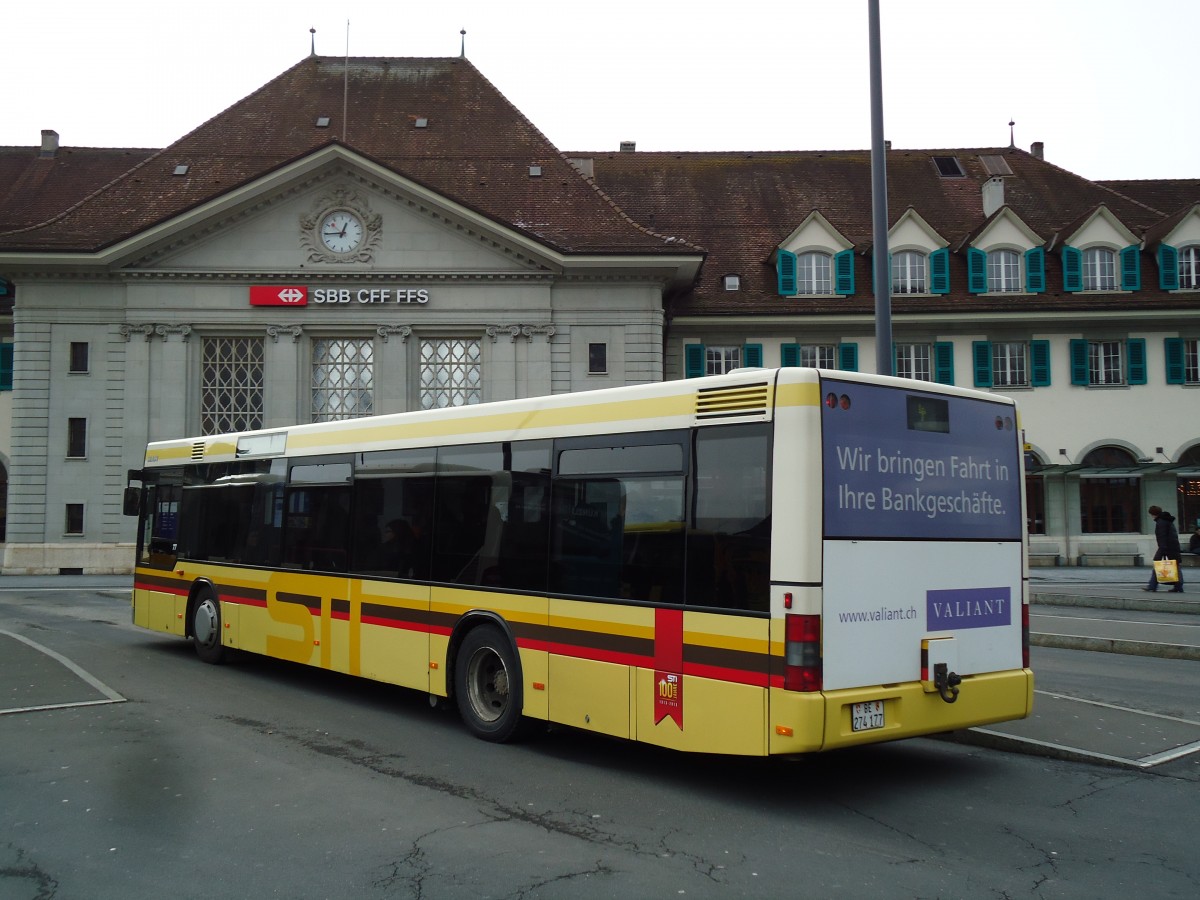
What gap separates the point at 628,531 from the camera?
314 inches

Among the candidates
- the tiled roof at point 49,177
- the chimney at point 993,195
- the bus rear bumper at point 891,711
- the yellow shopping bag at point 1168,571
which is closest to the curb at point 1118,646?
the bus rear bumper at point 891,711

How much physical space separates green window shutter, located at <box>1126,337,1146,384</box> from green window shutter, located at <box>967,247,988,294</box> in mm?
5043

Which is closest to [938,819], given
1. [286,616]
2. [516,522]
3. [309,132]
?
[516,522]

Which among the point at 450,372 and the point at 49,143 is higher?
the point at 49,143

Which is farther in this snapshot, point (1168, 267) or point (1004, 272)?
point (1004, 272)

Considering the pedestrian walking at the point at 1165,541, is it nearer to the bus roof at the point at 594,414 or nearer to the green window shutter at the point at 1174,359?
the green window shutter at the point at 1174,359

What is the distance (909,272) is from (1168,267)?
27.7ft

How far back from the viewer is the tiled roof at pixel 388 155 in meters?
35.3

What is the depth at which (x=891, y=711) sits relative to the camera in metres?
7.12

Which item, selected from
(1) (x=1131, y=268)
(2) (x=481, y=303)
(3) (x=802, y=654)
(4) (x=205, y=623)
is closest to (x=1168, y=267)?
(1) (x=1131, y=268)

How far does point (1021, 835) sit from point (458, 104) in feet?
127

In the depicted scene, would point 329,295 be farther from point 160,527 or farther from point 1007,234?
point 1007,234

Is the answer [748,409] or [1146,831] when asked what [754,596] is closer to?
[748,409]

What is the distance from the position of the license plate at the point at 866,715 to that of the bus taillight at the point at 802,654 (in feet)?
1.21
